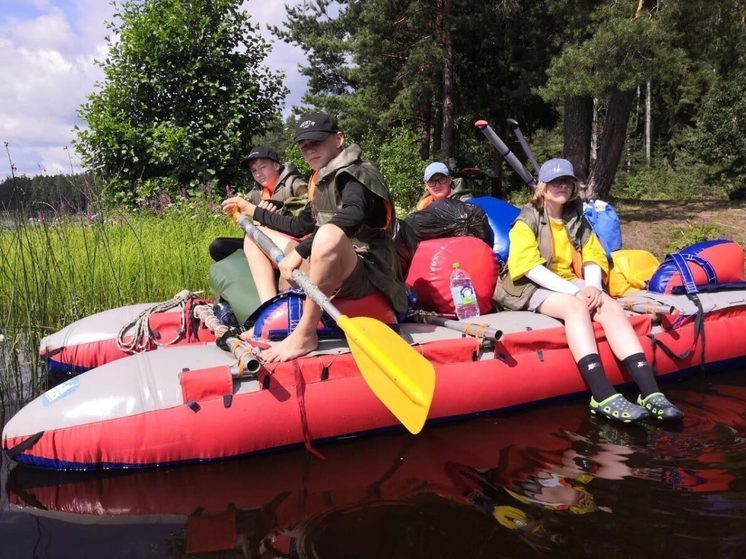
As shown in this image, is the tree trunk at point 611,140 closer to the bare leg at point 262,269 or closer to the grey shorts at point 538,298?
the grey shorts at point 538,298

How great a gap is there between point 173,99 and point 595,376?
6.60m

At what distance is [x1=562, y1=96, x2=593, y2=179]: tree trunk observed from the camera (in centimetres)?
845

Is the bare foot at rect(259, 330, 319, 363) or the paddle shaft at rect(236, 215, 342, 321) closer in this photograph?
the paddle shaft at rect(236, 215, 342, 321)

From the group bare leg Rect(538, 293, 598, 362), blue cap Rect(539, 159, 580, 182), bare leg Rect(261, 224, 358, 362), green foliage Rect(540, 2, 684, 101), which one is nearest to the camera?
bare leg Rect(261, 224, 358, 362)

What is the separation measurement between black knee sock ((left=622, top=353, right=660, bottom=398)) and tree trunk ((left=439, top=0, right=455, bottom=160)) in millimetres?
8955

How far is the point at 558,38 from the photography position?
9.02 m

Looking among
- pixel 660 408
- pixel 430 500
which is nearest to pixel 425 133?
pixel 660 408

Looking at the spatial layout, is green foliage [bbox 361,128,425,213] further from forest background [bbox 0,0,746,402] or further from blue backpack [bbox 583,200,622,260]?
blue backpack [bbox 583,200,622,260]

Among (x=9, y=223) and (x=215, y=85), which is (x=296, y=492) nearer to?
(x=9, y=223)

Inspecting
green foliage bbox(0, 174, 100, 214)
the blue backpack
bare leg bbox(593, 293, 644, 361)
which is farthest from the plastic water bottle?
green foliage bbox(0, 174, 100, 214)

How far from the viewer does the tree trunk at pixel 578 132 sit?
8.45m

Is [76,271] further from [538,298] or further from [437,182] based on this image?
[538,298]

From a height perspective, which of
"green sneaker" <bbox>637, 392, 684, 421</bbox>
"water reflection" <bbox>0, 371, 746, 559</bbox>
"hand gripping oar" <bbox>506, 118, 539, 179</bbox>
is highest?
"hand gripping oar" <bbox>506, 118, 539, 179</bbox>

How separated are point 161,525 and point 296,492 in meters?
0.51
